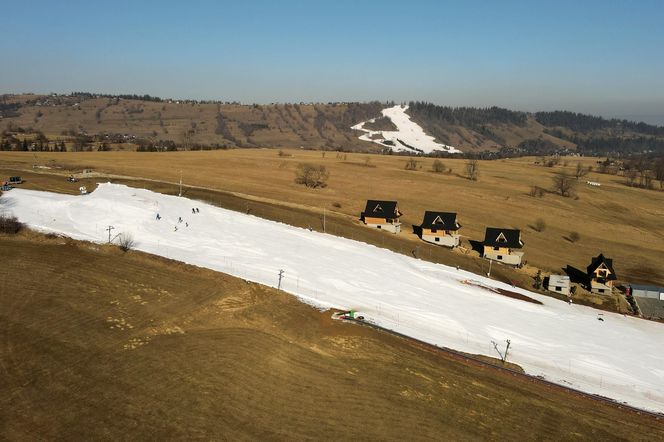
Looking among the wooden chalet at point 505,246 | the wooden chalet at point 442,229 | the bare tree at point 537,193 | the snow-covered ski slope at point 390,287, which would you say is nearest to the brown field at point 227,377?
the snow-covered ski slope at point 390,287

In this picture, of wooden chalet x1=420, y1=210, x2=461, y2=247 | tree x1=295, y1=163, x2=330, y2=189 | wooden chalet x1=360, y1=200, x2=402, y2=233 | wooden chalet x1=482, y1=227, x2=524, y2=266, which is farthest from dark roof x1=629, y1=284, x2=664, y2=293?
tree x1=295, y1=163, x2=330, y2=189

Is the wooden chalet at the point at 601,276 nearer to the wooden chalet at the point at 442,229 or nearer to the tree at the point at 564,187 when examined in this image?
the wooden chalet at the point at 442,229

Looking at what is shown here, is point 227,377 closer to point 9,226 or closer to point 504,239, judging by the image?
point 9,226

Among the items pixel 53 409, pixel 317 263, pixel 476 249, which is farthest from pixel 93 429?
pixel 476 249

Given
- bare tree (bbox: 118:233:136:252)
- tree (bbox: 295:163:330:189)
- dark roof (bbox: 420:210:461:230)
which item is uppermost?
tree (bbox: 295:163:330:189)

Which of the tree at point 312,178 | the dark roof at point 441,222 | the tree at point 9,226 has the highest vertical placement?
the tree at point 312,178

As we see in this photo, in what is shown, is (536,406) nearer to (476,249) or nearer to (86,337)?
(86,337)

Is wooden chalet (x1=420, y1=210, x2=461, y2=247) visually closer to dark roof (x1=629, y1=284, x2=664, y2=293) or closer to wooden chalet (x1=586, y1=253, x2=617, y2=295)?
wooden chalet (x1=586, y1=253, x2=617, y2=295)
